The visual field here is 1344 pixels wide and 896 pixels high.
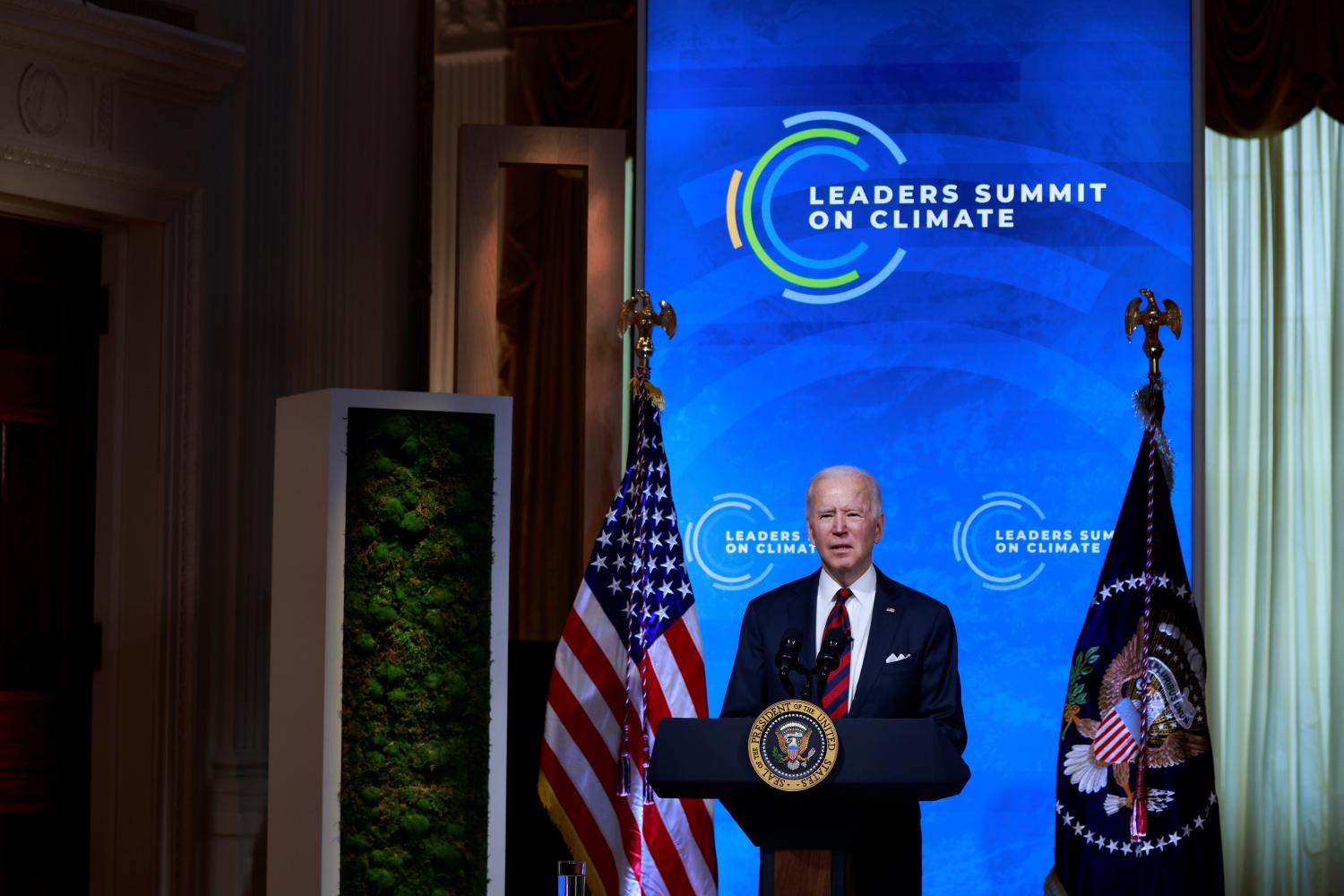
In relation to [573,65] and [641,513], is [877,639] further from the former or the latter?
[573,65]

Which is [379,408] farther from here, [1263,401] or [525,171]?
[1263,401]

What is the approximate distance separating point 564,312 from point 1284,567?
3.06 m

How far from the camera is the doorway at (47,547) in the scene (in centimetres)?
561

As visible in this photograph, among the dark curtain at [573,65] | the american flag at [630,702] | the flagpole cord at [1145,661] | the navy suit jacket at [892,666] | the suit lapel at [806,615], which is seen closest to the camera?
the navy suit jacket at [892,666]

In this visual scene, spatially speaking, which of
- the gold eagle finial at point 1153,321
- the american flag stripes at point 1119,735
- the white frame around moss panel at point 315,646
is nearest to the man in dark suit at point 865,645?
the american flag stripes at point 1119,735

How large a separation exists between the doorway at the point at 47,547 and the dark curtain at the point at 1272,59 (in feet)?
14.4

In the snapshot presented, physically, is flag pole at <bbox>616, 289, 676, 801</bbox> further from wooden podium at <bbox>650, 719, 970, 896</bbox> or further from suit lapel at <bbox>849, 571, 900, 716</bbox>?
wooden podium at <bbox>650, 719, 970, 896</bbox>

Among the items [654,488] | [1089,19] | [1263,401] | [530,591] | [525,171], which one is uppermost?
[1089,19]

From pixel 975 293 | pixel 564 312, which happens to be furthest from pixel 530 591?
pixel 975 293

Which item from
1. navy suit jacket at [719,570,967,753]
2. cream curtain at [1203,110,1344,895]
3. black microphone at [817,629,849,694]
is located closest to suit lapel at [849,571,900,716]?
navy suit jacket at [719,570,967,753]

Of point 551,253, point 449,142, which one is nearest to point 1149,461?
point 551,253

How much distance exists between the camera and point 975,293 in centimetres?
612

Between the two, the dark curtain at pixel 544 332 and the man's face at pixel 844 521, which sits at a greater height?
the dark curtain at pixel 544 332

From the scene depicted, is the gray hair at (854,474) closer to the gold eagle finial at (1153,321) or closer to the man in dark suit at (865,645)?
the man in dark suit at (865,645)
